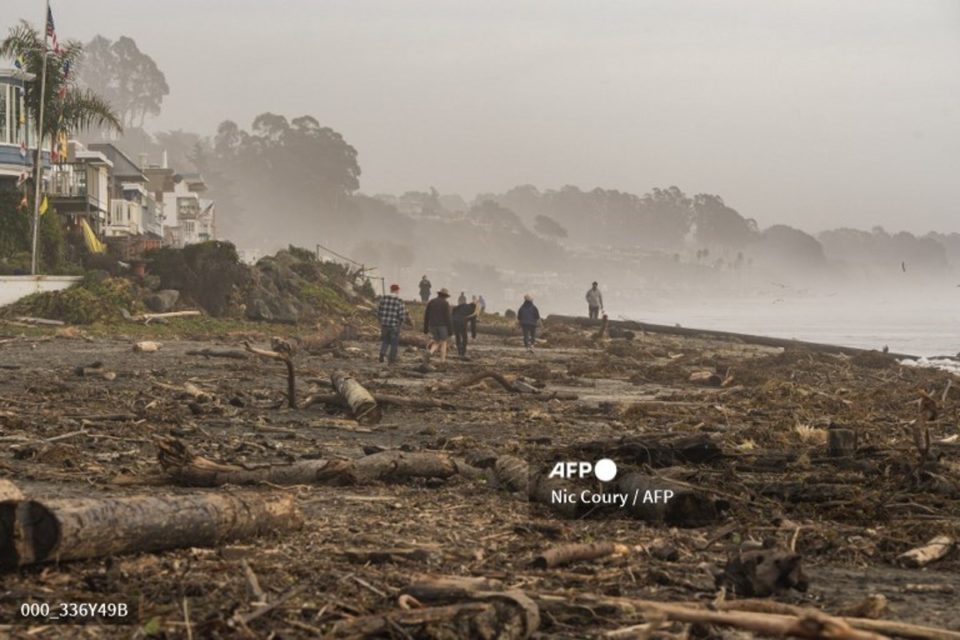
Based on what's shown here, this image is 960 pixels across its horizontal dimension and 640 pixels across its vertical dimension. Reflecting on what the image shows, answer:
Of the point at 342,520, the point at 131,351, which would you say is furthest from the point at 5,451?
the point at 131,351

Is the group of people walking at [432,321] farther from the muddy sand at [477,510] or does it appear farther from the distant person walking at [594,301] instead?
the distant person walking at [594,301]

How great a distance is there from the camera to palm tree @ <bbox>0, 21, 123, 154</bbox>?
3928cm

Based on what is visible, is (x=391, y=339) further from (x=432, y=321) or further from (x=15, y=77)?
(x=15, y=77)

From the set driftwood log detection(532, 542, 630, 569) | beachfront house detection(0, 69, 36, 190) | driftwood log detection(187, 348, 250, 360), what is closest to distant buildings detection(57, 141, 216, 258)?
beachfront house detection(0, 69, 36, 190)

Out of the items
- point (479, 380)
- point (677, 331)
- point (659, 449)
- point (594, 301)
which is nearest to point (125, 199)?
point (594, 301)

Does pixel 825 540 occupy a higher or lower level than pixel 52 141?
lower

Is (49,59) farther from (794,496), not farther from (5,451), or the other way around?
(794,496)

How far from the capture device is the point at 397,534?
25.3ft

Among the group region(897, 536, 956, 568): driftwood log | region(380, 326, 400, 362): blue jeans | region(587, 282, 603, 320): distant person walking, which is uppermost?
region(587, 282, 603, 320): distant person walking

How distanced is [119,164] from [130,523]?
63.0 metres

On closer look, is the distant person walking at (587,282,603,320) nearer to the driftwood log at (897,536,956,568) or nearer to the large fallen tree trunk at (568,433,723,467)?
the large fallen tree trunk at (568,433,723,467)

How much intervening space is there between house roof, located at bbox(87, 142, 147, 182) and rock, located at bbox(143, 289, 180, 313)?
31.1 metres

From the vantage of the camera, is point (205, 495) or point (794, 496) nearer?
point (205, 495)

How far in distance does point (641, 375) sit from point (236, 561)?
18014mm
